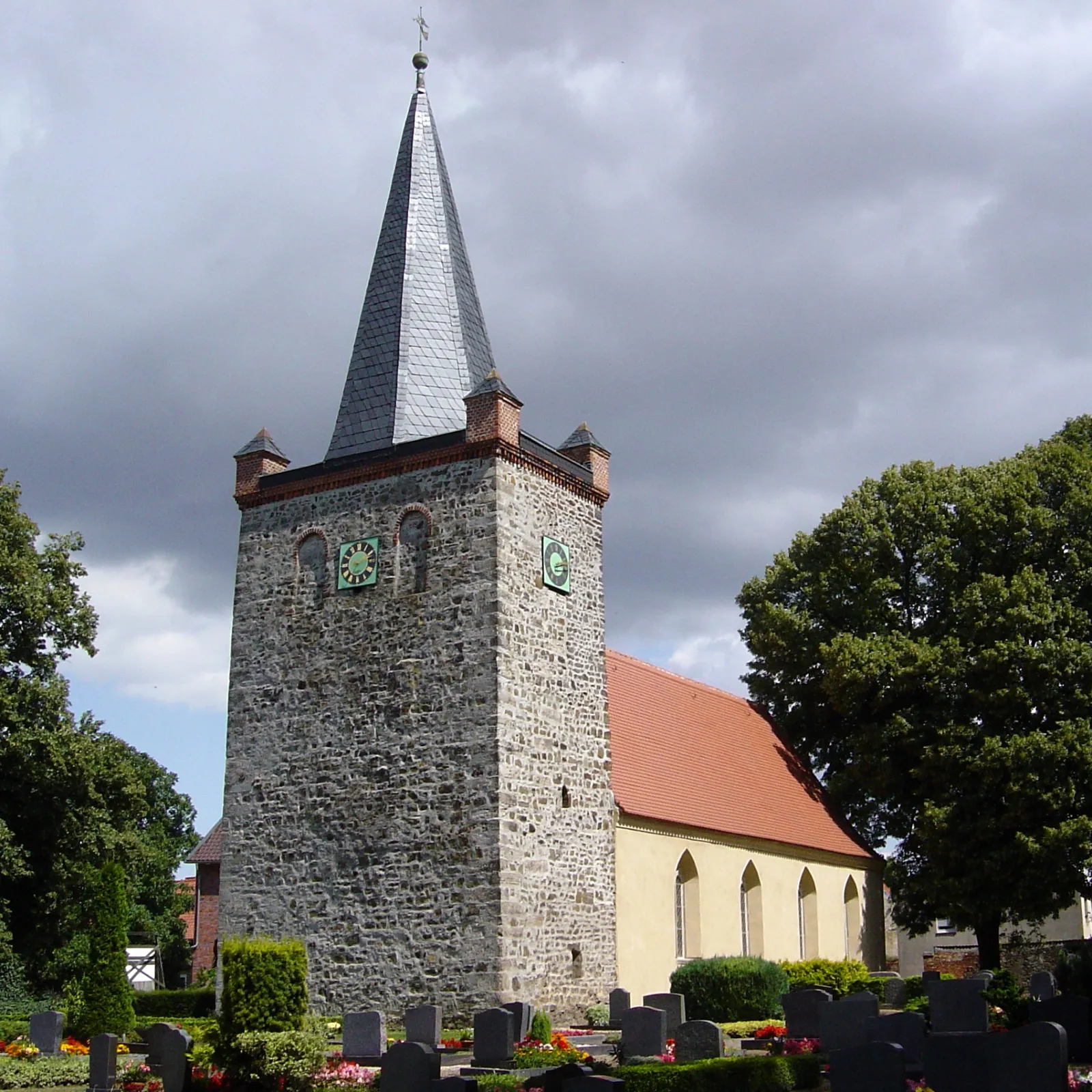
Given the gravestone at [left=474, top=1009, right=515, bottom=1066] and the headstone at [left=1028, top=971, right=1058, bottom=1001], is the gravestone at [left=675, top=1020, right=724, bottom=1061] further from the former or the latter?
the headstone at [left=1028, top=971, right=1058, bottom=1001]

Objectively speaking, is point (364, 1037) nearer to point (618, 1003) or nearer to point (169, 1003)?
point (618, 1003)

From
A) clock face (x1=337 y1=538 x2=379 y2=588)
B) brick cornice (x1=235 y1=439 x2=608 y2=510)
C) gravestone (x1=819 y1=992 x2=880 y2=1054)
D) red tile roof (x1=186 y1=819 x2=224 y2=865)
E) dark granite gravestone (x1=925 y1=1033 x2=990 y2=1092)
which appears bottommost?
gravestone (x1=819 y1=992 x2=880 y2=1054)

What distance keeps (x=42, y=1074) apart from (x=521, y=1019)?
6586 millimetres

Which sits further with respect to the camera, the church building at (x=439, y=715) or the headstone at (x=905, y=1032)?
the church building at (x=439, y=715)

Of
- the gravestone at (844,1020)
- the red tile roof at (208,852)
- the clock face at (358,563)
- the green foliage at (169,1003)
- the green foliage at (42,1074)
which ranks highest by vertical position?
the clock face at (358,563)

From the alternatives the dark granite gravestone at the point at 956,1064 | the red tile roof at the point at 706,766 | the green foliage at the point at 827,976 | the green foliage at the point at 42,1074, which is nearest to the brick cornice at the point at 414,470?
the red tile roof at the point at 706,766

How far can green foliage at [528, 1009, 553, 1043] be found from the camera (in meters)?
18.2

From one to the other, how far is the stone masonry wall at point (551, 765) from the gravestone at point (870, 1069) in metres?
10.9

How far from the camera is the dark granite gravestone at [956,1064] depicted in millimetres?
11422

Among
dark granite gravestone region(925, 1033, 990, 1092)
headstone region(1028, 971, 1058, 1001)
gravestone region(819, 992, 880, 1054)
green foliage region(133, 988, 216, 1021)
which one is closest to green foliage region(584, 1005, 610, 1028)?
gravestone region(819, 992, 880, 1054)

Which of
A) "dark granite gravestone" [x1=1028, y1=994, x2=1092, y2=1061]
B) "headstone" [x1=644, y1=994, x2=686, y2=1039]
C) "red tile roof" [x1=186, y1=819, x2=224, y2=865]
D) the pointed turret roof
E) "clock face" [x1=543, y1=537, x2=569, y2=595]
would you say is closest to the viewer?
"dark granite gravestone" [x1=1028, y1=994, x2=1092, y2=1061]

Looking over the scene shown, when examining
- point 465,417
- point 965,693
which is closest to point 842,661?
point 965,693

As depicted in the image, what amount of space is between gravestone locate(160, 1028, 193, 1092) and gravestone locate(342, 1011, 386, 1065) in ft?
8.90

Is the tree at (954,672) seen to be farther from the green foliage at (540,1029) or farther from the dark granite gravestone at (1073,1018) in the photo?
the green foliage at (540,1029)
